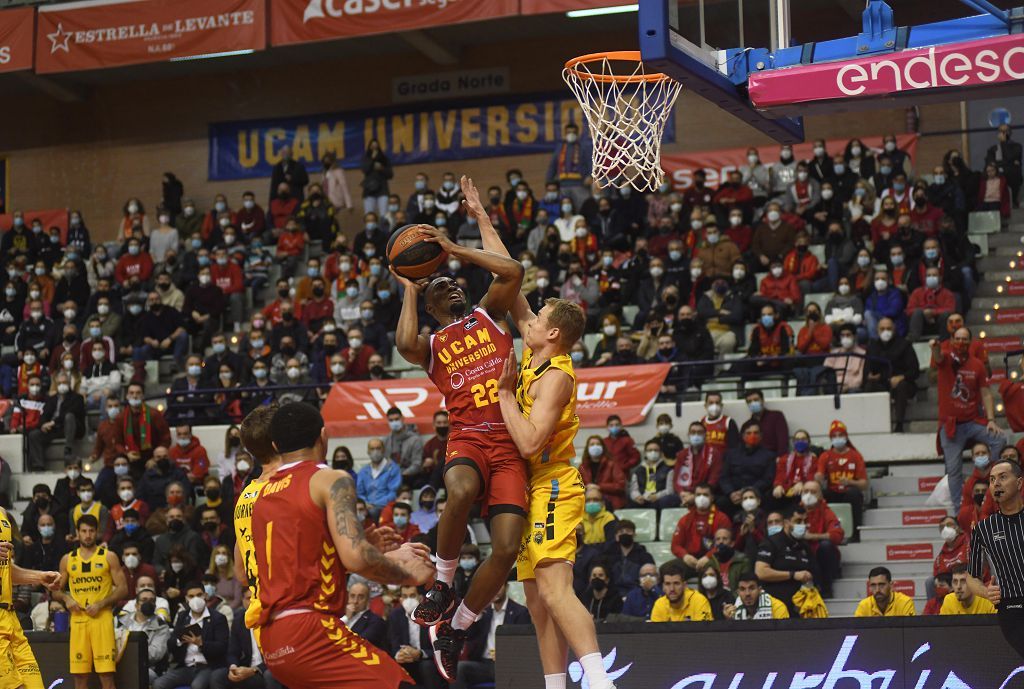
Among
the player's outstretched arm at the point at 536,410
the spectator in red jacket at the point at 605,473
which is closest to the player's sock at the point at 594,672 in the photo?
the player's outstretched arm at the point at 536,410

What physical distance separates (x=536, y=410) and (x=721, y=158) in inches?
712

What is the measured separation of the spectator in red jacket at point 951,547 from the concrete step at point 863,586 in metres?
0.85

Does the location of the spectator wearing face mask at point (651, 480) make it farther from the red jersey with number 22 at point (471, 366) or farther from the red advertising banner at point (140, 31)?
the red advertising banner at point (140, 31)

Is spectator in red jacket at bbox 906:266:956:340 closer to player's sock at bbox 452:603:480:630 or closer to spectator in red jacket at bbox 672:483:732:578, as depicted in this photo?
spectator in red jacket at bbox 672:483:732:578

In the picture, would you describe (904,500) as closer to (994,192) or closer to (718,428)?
(718,428)

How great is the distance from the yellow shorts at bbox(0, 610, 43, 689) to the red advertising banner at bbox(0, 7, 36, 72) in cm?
1896

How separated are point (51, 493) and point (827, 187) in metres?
12.3

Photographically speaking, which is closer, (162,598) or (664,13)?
(664,13)

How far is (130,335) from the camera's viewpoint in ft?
81.1

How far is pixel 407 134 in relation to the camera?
2942 cm

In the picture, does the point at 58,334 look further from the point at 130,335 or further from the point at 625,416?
the point at 625,416

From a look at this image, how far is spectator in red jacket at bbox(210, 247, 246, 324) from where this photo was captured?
25.2 meters

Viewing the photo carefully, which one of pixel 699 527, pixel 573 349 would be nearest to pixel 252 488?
pixel 699 527

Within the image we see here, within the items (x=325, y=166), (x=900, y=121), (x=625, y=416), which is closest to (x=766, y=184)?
(x=900, y=121)
